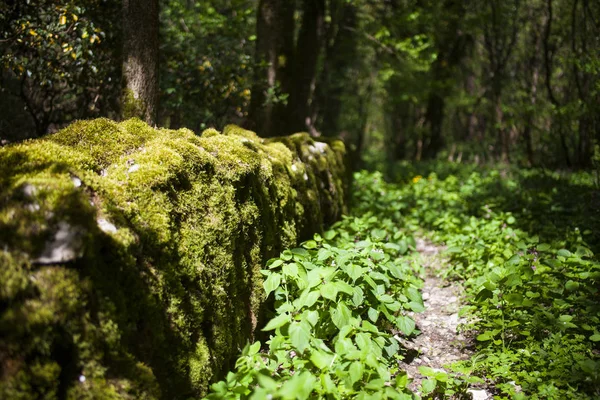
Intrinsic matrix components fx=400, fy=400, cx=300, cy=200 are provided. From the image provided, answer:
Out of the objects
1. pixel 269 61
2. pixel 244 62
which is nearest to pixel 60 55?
pixel 244 62

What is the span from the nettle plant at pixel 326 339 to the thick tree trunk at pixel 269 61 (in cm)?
431

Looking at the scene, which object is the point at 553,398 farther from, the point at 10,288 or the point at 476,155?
the point at 476,155

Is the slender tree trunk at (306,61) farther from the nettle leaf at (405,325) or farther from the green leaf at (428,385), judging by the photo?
the green leaf at (428,385)

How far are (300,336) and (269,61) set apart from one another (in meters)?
6.24

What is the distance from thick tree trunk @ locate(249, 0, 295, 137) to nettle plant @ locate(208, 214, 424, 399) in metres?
4.31

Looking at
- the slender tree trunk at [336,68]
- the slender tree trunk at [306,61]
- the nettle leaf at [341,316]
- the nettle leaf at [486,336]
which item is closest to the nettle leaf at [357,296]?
the nettle leaf at [341,316]

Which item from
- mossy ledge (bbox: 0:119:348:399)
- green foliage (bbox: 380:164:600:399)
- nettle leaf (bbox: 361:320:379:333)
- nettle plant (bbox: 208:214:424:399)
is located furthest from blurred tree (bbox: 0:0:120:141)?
green foliage (bbox: 380:164:600:399)

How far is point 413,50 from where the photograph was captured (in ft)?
38.4

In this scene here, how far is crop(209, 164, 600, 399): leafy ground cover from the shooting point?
2.41m

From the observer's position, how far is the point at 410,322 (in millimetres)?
3211

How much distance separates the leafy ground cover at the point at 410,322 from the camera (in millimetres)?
2408

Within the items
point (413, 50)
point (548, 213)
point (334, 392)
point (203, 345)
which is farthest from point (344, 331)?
point (413, 50)

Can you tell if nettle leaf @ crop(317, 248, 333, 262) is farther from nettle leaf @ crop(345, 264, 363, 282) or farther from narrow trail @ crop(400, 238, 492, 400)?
narrow trail @ crop(400, 238, 492, 400)

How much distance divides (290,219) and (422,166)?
10596 millimetres
